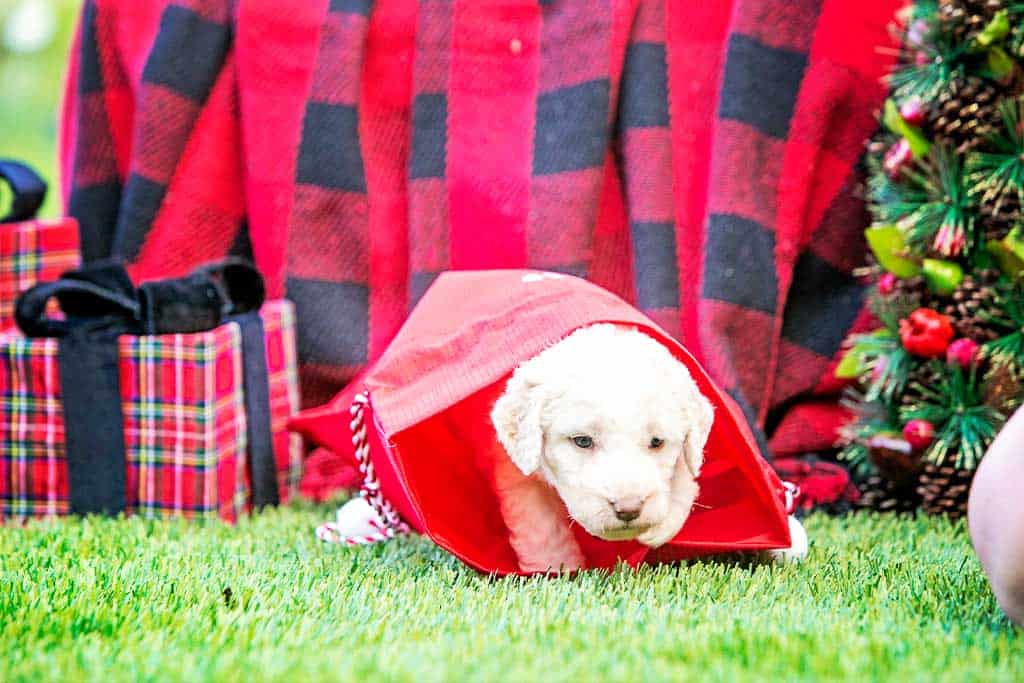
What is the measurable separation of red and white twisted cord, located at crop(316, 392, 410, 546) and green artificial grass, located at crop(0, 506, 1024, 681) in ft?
0.12

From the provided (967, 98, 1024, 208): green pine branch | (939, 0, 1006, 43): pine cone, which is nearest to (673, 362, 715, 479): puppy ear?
(967, 98, 1024, 208): green pine branch

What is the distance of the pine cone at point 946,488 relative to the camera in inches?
70.2

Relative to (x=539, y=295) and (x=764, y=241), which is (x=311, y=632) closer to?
(x=539, y=295)

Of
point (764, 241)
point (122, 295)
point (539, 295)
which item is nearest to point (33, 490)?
point (122, 295)

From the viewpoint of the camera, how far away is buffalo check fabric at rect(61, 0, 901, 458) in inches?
81.7

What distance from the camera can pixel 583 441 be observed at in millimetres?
1314

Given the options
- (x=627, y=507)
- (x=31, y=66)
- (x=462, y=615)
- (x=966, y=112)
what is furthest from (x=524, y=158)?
(x=31, y=66)

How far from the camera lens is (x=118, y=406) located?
187 centimetres

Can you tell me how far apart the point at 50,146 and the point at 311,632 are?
370 cm

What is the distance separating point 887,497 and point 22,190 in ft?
5.32

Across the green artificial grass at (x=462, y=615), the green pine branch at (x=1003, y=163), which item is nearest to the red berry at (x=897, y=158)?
the green pine branch at (x=1003, y=163)

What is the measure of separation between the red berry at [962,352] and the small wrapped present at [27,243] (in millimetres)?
1541

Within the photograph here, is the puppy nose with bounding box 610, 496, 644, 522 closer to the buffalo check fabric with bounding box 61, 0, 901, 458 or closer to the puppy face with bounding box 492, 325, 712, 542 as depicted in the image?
the puppy face with bounding box 492, 325, 712, 542

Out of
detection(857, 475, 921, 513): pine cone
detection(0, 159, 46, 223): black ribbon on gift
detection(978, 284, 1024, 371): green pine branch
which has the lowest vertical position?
detection(857, 475, 921, 513): pine cone
